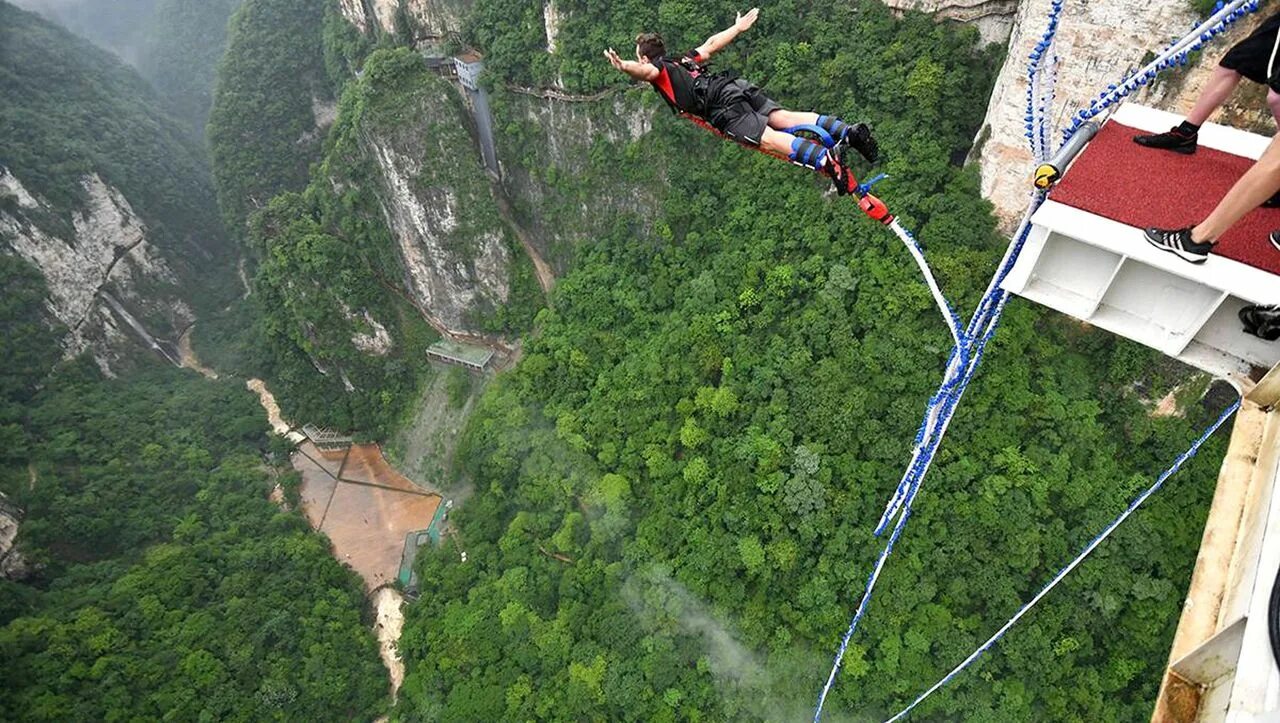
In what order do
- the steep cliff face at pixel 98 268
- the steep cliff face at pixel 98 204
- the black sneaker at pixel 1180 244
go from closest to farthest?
the black sneaker at pixel 1180 244 → the steep cliff face at pixel 98 268 → the steep cliff face at pixel 98 204

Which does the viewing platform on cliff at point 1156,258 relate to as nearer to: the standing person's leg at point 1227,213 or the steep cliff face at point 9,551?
the standing person's leg at point 1227,213

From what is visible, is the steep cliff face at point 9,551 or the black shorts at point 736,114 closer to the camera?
the black shorts at point 736,114

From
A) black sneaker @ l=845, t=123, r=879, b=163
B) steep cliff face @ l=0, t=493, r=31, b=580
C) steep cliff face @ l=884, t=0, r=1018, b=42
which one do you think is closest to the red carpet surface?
black sneaker @ l=845, t=123, r=879, b=163

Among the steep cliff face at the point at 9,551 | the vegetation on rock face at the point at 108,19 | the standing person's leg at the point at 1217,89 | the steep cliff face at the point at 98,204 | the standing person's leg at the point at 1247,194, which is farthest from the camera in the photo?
the vegetation on rock face at the point at 108,19

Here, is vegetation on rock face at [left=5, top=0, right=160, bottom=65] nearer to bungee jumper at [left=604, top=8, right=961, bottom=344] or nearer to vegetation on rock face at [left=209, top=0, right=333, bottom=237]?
vegetation on rock face at [left=209, top=0, right=333, bottom=237]

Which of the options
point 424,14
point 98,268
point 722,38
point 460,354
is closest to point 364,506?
point 460,354

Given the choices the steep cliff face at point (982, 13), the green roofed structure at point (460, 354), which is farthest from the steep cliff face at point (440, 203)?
the steep cliff face at point (982, 13)

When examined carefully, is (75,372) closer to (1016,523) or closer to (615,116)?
(615,116)
